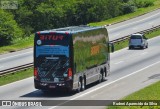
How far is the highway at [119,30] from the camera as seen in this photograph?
57.1 m

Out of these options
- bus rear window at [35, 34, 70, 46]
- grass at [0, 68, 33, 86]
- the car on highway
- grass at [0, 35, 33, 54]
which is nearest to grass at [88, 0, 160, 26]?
grass at [0, 35, 33, 54]

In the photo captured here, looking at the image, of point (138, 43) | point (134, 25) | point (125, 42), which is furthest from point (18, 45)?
point (134, 25)

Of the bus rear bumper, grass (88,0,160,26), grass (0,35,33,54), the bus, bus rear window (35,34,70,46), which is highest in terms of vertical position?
bus rear window (35,34,70,46)

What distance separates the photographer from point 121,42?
69188mm

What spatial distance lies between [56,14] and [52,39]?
61532mm

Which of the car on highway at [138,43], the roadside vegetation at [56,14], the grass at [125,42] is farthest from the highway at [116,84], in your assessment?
the roadside vegetation at [56,14]

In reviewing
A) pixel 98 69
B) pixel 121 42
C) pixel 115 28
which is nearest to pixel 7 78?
pixel 98 69

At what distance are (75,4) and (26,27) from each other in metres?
13.6

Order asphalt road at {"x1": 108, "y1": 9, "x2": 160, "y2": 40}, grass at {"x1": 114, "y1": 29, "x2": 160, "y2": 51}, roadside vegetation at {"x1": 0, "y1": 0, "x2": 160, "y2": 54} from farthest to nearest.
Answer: asphalt road at {"x1": 108, "y1": 9, "x2": 160, "y2": 40}
roadside vegetation at {"x1": 0, "y1": 0, "x2": 160, "y2": 54}
grass at {"x1": 114, "y1": 29, "x2": 160, "y2": 51}

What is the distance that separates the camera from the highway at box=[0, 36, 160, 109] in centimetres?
3297

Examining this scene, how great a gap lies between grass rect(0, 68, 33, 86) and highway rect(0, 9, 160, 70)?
22.7 feet

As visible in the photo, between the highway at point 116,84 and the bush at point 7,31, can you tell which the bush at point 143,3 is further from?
the highway at point 116,84

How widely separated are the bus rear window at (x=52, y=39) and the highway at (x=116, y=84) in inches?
129

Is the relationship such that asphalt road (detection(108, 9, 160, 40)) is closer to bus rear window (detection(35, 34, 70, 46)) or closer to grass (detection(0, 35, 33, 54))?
grass (detection(0, 35, 33, 54))
